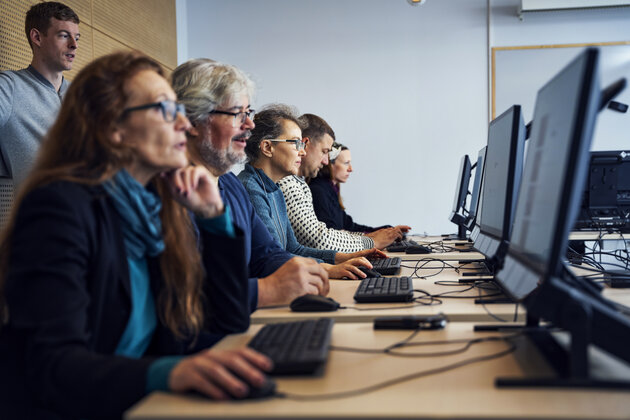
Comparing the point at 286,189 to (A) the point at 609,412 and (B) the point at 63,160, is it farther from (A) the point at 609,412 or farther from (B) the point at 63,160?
(A) the point at 609,412

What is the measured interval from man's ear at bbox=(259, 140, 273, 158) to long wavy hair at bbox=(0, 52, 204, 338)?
4.86 ft

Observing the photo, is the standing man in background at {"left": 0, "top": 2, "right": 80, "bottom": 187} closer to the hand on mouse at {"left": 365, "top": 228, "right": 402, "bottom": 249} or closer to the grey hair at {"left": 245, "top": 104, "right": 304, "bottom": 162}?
the grey hair at {"left": 245, "top": 104, "right": 304, "bottom": 162}

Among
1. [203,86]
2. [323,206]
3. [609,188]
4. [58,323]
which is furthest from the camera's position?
[323,206]

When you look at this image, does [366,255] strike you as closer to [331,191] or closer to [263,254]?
[263,254]

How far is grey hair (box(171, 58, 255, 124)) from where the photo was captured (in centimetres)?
182

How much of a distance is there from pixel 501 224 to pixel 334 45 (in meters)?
4.25

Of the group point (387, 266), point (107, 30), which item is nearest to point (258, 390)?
point (387, 266)

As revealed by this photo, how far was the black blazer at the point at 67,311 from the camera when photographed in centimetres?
83

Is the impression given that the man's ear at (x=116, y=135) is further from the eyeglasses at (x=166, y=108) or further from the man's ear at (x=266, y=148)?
the man's ear at (x=266, y=148)

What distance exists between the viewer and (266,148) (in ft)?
8.98

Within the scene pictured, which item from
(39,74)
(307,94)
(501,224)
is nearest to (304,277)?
(501,224)

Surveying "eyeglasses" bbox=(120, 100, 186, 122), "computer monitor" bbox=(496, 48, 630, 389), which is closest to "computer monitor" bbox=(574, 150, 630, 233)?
"computer monitor" bbox=(496, 48, 630, 389)

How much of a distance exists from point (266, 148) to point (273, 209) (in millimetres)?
364

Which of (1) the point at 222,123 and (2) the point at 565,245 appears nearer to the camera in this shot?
(2) the point at 565,245
